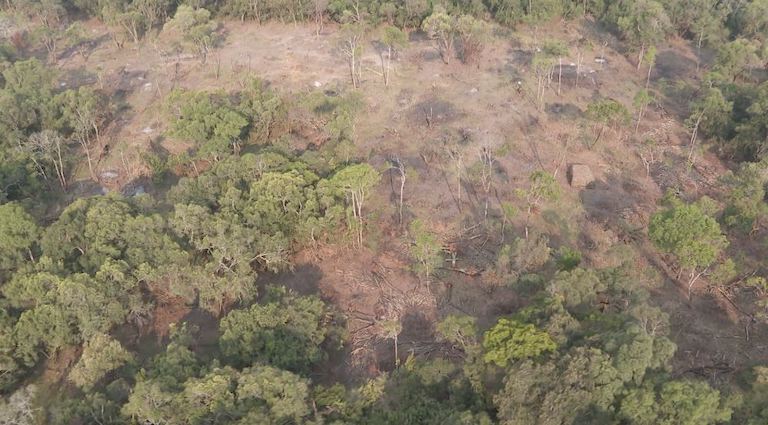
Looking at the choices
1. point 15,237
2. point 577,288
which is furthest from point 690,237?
point 15,237

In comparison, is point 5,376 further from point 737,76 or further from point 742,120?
point 737,76

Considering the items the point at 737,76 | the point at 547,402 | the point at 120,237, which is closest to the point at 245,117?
the point at 120,237

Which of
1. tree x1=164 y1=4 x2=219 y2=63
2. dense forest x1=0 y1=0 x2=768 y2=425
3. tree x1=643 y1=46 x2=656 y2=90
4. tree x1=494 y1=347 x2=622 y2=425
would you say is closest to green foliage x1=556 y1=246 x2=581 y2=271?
dense forest x1=0 y1=0 x2=768 y2=425

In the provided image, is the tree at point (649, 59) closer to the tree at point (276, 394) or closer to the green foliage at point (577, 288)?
the green foliage at point (577, 288)

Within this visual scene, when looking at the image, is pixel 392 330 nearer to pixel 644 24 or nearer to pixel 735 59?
pixel 735 59

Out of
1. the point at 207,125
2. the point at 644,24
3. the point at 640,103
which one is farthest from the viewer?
the point at 644,24

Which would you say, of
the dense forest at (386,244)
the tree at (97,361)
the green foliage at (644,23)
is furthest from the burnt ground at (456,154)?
the tree at (97,361)

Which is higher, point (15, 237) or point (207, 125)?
point (207, 125)
